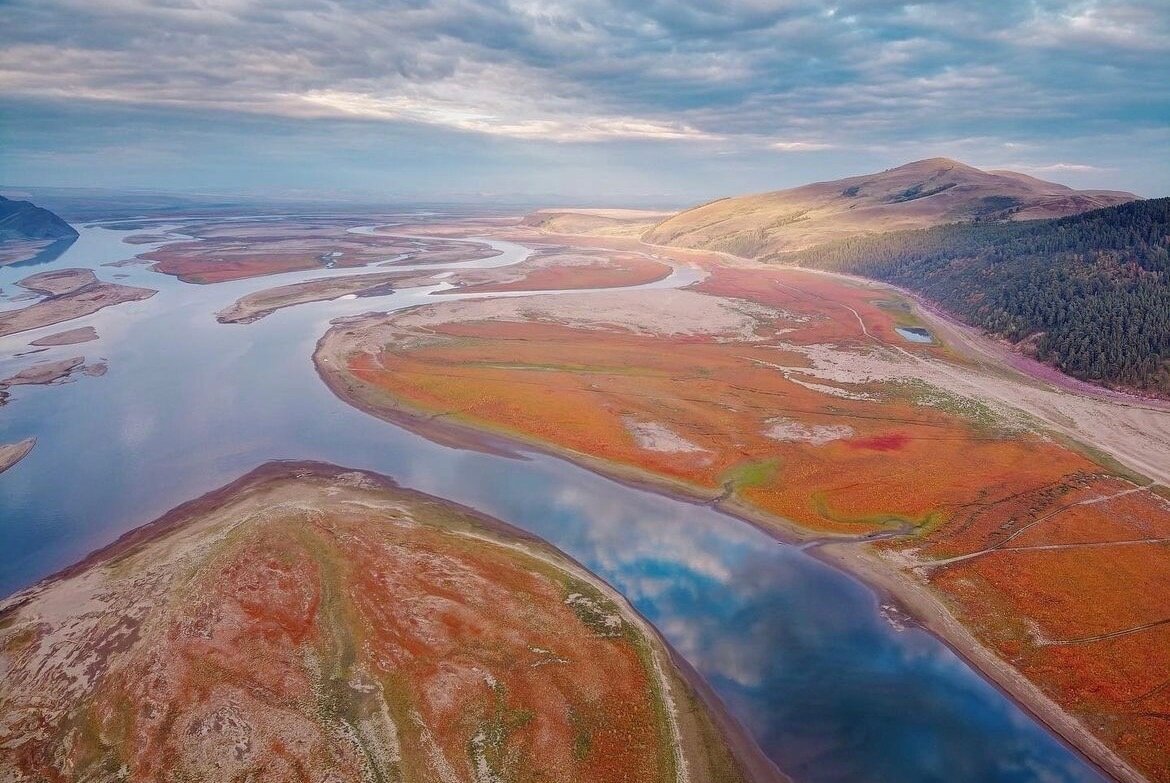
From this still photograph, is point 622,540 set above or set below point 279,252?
below

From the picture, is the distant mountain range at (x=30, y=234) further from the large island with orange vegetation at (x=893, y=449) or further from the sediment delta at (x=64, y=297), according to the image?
the large island with orange vegetation at (x=893, y=449)

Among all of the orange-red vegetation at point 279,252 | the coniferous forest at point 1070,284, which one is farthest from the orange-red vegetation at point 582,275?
the coniferous forest at point 1070,284

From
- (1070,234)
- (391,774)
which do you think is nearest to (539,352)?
(391,774)

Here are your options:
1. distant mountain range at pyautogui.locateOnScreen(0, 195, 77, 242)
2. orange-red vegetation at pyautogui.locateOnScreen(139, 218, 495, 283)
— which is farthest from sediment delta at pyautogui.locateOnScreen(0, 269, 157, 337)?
distant mountain range at pyautogui.locateOnScreen(0, 195, 77, 242)

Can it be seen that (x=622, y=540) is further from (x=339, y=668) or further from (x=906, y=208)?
(x=906, y=208)

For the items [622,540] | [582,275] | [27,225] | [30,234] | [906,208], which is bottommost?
[622,540]

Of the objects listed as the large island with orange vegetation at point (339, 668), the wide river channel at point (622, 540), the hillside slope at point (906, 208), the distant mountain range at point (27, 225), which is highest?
the hillside slope at point (906, 208)

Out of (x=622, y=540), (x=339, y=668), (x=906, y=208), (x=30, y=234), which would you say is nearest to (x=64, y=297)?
(x=339, y=668)
